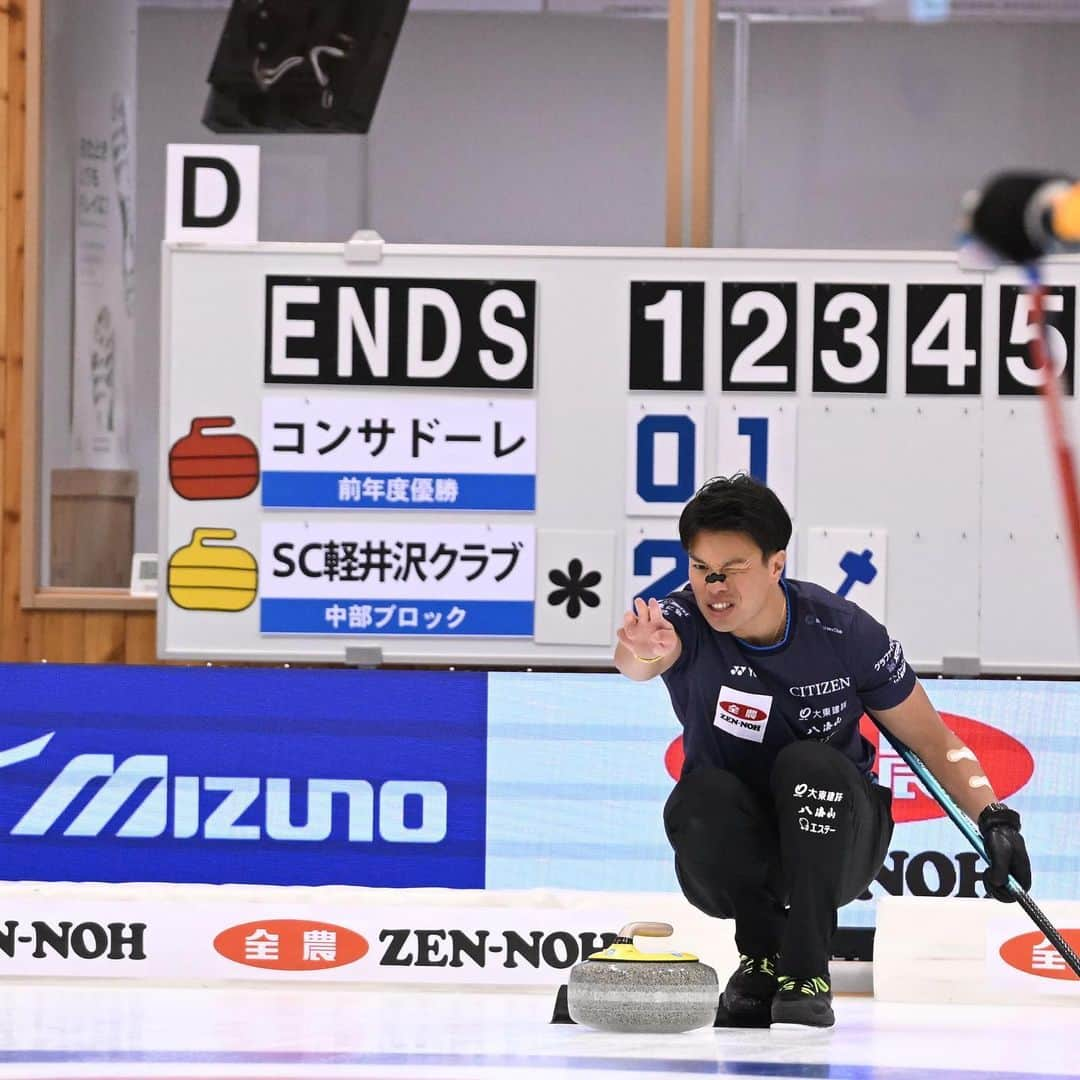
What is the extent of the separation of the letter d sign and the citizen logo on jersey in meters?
Answer: 3.11

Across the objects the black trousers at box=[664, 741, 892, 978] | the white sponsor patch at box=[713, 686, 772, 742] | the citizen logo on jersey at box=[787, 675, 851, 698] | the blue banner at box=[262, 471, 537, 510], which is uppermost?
the blue banner at box=[262, 471, 537, 510]

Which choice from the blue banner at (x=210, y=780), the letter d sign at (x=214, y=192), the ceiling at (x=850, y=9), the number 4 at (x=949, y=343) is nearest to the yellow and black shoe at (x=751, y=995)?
the blue banner at (x=210, y=780)

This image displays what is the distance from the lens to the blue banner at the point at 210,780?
16.3 ft

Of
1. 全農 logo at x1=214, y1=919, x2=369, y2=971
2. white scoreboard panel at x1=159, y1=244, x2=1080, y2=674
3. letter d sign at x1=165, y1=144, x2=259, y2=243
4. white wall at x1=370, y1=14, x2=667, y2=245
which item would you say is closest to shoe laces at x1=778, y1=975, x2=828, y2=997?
全農 logo at x1=214, y1=919, x2=369, y2=971

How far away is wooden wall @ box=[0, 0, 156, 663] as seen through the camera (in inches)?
252

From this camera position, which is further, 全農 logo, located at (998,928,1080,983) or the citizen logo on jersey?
全農 logo, located at (998,928,1080,983)

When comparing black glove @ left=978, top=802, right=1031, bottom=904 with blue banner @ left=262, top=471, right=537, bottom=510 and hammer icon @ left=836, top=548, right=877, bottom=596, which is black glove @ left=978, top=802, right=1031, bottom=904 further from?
blue banner @ left=262, top=471, right=537, bottom=510

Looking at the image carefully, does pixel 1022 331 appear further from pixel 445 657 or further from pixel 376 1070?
pixel 376 1070

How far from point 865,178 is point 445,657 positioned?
3099 mm

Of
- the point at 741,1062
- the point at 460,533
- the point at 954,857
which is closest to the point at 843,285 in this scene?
the point at 460,533

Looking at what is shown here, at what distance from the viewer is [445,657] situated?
5797mm

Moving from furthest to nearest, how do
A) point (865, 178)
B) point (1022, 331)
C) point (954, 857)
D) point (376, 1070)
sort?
point (865, 178)
point (1022, 331)
point (954, 857)
point (376, 1070)

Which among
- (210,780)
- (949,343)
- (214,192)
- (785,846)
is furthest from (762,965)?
(214,192)

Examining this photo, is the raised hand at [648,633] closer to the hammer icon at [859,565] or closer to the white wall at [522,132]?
the hammer icon at [859,565]
